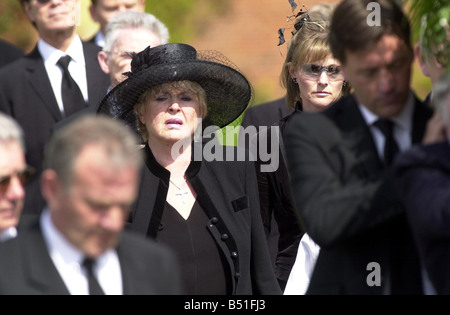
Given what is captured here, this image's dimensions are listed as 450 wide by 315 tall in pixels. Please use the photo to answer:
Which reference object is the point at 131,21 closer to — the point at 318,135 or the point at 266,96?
the point at 318,135

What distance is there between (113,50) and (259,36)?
35.4 ft

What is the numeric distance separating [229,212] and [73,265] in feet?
5.32

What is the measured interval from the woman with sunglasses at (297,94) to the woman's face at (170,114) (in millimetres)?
838

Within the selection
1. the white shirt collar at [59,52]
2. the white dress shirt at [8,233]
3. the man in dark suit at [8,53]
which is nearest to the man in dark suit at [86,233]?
the white dress shirt at [8,233]

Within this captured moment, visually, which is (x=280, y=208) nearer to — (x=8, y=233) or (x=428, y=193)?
(x=8, y=233)

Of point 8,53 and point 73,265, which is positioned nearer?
point 73,265

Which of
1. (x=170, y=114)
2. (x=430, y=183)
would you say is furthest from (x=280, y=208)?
(x=430, y=183)

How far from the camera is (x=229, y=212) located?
4660mm

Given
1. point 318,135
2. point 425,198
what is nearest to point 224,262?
point 318,135

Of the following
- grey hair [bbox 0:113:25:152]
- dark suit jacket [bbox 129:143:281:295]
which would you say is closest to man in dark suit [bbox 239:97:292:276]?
dark suit jacket [bbox 129:143:281:295]

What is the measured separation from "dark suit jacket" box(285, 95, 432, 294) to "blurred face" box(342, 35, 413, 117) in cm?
9

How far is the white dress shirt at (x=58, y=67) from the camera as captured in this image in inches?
240

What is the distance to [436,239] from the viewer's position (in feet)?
10.6

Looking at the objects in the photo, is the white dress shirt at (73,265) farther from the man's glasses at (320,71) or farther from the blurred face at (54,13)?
the blurred face at (54,13)
